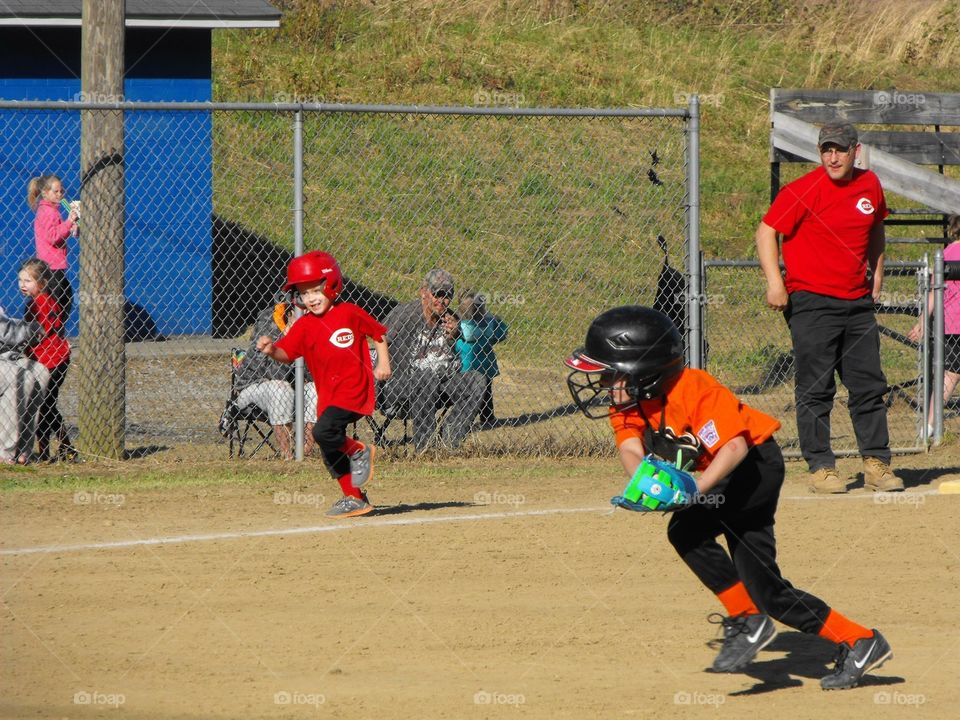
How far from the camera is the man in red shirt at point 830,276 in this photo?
27.0ft

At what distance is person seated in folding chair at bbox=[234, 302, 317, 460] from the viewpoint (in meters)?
10.1

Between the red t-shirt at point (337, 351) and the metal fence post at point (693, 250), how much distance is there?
9.05 ft

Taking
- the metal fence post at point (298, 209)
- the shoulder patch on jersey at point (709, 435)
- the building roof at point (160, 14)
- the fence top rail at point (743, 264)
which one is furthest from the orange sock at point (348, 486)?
the building roof at point (160, 14)

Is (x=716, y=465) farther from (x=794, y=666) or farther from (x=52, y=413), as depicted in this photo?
(x=52, y=413)

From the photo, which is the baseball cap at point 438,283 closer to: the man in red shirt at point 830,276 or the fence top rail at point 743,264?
the fence top rail at point 743,264

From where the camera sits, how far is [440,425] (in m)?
10.5

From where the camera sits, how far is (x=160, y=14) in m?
14.9

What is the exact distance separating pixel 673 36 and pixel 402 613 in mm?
19789

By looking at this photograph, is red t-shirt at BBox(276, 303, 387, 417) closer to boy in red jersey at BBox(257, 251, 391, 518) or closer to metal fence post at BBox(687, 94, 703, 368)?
boy in red jersey at BBox(257, 251, 391, 518)

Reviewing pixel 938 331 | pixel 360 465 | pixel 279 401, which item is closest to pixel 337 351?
pixel 360 465

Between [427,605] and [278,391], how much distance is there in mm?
4033

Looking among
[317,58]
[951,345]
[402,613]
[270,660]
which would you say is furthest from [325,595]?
[317,58]

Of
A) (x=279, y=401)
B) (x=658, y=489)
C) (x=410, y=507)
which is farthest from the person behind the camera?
(x=279, y=401)

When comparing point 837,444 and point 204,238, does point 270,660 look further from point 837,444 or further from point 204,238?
point 204,238
